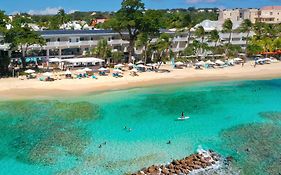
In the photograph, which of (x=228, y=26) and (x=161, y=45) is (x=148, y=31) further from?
(x=228, y=26)

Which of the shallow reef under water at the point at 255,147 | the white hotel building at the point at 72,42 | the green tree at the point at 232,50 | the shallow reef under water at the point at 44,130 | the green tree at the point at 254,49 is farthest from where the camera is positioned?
the green tree at the point at 254,49

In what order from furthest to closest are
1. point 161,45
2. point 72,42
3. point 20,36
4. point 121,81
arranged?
point 72,42, point 161,45, point 121,81, point 20,36

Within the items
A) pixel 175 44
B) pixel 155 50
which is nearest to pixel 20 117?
pixel 155 50

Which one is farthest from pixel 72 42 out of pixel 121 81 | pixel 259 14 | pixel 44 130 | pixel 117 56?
pixel 259 14

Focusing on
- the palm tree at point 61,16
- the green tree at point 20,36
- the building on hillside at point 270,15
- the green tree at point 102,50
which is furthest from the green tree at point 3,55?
the building on hillside at point 270,15

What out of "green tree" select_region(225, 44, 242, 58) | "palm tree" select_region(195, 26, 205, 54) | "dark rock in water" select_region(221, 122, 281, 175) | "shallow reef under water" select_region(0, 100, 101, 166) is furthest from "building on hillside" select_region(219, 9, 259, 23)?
"dark rock in water" select_region(221, 122, 281, 175)

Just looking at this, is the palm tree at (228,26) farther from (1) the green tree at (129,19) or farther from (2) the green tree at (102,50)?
(2) the green tree at (102,50)

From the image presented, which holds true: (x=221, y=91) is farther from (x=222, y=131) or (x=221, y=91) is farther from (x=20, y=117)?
(x=20, y=117)
